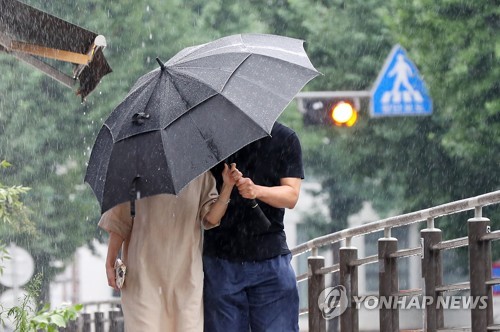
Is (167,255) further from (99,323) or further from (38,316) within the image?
(99,323)

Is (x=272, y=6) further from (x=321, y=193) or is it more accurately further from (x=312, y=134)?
(x=321, y=193)

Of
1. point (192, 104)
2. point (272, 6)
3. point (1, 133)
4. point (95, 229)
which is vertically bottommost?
point (192, 104)

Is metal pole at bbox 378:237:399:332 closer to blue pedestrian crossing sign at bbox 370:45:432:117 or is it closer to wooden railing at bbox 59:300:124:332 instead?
blue pedestrian crossing sign at bbox 370:45:432:117

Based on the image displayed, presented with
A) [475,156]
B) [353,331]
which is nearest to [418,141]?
[475,156]

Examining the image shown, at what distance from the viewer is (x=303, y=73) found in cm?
577

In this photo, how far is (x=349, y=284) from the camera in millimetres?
10234

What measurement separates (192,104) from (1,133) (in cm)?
2020

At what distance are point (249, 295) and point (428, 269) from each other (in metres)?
3.47

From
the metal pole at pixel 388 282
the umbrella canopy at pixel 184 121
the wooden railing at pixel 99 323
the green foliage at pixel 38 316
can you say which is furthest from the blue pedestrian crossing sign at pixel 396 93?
the umbrella canopy at pixel 184 121

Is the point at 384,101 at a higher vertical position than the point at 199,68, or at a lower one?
higher

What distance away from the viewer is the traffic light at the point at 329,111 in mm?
12648

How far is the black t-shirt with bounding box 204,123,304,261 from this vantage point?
5.50 meters

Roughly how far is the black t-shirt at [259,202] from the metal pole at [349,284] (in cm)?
456

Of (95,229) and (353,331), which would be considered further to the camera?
(95,229)
